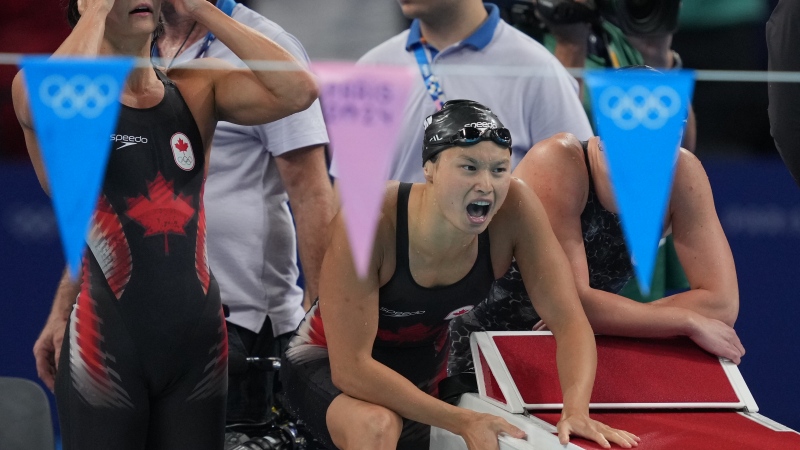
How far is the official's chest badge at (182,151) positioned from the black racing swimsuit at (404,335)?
0.48 m

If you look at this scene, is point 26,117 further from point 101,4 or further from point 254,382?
point 254,382

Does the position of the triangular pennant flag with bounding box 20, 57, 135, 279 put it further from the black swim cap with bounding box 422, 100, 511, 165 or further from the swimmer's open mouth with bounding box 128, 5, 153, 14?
the black swim cap with bounding box 422, 100, 511, 165

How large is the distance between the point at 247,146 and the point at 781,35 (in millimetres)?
1385

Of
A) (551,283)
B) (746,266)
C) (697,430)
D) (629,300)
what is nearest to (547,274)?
(551,283)

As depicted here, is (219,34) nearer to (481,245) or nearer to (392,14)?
(481,245)

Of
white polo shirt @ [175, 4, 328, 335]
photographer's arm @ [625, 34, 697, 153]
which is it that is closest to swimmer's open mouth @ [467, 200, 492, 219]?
white polo shirt @ [175, 4, 328, 335]

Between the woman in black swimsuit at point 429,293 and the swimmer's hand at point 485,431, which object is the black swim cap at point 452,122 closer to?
the woman in black swimsuit at point 429,293

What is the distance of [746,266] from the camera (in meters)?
4.14

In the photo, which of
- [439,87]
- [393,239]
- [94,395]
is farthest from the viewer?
[439,87]

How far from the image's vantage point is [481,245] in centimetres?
253

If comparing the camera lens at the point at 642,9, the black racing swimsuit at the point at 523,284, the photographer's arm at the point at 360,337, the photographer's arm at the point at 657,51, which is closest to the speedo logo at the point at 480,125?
the photographer's arm at the point at 360,337

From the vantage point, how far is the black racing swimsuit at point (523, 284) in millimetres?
2775

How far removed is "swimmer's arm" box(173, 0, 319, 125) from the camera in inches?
89.0

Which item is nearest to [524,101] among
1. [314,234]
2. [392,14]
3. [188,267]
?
[392,14]
